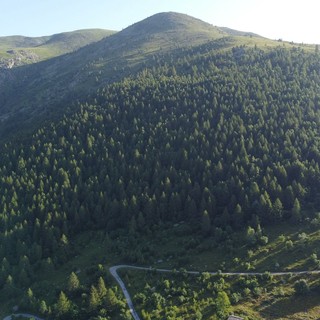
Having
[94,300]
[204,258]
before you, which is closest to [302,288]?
[204,258]

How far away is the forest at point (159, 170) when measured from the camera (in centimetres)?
10425

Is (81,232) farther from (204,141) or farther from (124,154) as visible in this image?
(204,141)

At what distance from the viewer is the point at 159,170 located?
126 meters

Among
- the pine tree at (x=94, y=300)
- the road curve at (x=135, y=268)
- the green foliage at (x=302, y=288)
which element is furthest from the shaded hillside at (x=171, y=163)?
the pine tree at (x=94, y=300)

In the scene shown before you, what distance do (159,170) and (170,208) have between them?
1670 cm

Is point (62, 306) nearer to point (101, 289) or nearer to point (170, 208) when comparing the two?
point (101, 289)

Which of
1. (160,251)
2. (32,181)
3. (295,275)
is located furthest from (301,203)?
(32,181)

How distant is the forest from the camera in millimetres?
104250

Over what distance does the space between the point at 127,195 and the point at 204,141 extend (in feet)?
110

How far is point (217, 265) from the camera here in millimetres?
89250

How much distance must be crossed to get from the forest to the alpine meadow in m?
0.45

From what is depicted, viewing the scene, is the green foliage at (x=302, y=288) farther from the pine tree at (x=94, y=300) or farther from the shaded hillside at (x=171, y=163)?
the pine tree at (x=94, y=300)

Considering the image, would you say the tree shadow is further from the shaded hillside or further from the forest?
the shaded hillside

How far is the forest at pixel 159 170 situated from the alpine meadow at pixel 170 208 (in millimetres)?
447
